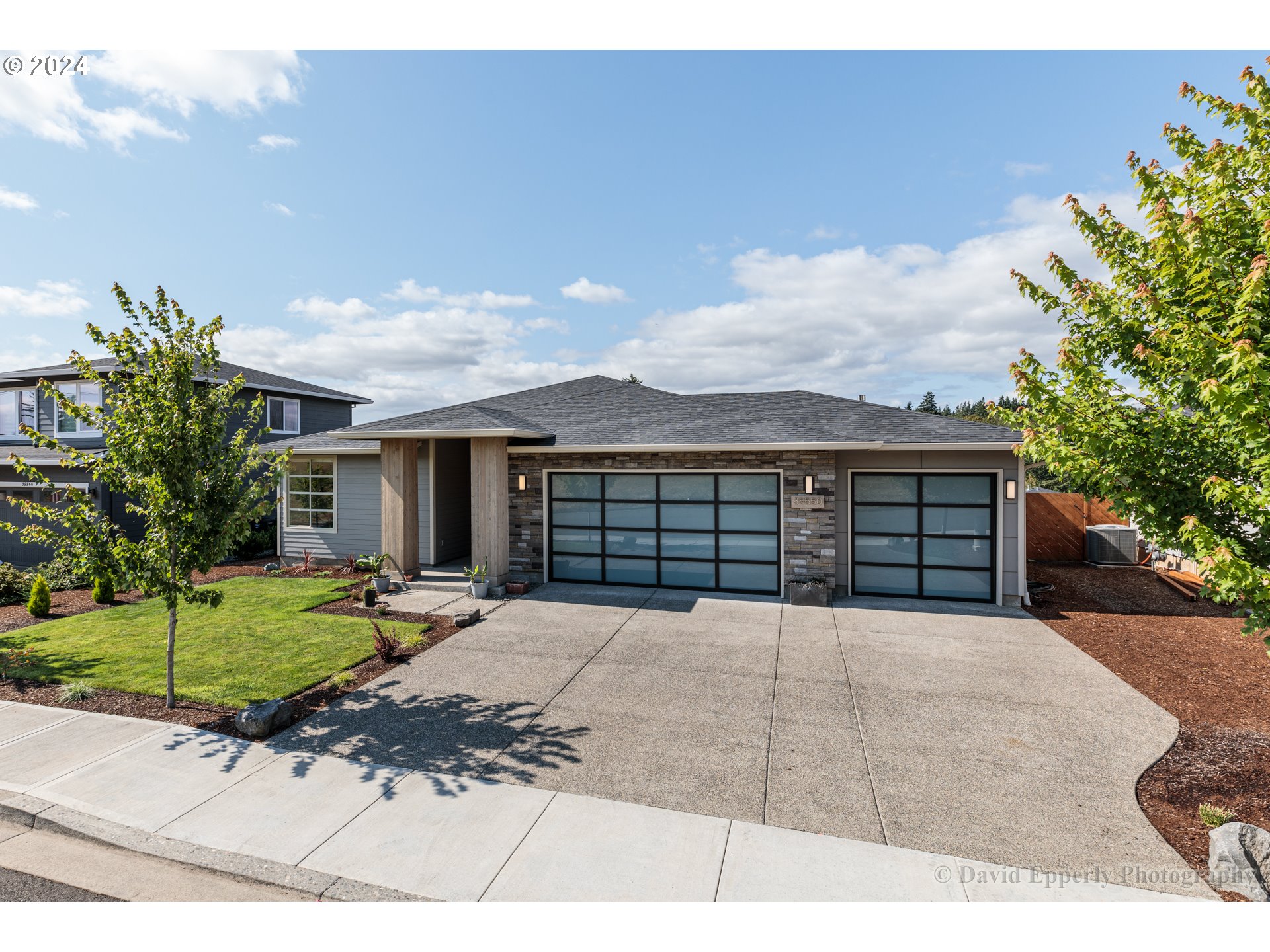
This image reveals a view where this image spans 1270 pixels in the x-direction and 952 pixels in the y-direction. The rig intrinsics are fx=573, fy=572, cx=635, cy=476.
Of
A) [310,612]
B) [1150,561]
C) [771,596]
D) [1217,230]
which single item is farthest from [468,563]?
[1150,561]

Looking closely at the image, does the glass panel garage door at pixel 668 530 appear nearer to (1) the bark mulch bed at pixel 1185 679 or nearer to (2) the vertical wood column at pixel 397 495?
(2) the vertical wood column at pixel 397 495

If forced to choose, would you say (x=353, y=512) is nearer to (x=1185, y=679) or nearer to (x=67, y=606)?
(x=67, y=606)

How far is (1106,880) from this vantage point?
11.8 ft

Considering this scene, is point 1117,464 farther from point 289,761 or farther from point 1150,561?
point 1150,561

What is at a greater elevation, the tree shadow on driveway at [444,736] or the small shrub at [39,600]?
the small shrub at [39,600]

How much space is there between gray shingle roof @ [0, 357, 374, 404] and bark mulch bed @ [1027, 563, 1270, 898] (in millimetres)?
20287

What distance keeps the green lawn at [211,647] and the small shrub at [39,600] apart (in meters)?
0.56

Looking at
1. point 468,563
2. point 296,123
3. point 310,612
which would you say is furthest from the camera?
point 468,563

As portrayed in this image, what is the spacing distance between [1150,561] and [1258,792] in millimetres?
12986

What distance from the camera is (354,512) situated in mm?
14539

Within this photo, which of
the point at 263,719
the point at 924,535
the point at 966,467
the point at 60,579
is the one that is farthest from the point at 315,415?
the point at 966,467

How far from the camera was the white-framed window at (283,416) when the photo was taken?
19.9 m

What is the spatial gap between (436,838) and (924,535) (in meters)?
10.4

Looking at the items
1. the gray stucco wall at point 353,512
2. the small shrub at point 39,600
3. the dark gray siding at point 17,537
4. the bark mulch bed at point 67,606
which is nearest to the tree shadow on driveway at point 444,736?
the bark mulch bed at point 67,606
